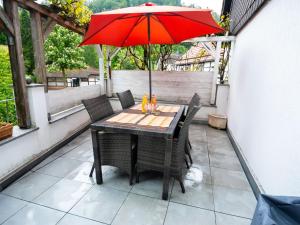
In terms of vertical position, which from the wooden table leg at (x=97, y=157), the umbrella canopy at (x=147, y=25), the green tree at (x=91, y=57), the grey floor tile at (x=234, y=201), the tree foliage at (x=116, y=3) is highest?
the tree foliage at (x=116, y=3)

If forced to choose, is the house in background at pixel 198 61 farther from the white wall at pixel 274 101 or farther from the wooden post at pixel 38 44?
the wooden post at pixel 38 44

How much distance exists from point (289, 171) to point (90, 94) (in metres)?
4.17

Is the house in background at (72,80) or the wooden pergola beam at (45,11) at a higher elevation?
the wooden pergola beam at (45,11)

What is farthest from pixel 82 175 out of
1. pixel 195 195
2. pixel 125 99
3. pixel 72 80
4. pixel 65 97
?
pixel 72 80

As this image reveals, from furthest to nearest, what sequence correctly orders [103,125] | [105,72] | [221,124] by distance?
1. [105,72]
2. [221,124]
3. [103,125]

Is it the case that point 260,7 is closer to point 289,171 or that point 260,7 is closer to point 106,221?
point 289,171

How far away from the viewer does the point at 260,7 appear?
2.60m

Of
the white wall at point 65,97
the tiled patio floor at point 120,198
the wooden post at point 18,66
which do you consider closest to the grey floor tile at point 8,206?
the tiled patio floor at point 120,198

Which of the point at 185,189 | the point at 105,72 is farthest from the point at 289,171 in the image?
the point at 105,72

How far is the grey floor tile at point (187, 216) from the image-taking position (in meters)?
1.74

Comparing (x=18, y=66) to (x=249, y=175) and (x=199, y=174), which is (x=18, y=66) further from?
(x=249, y=175)

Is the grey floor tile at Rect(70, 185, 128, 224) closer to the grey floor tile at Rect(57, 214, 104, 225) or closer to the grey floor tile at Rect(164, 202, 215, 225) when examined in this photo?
the grey floor tile at Rect(57, 214, 104, 225)

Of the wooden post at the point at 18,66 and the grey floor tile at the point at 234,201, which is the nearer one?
the grey floor tile at the point at 234,201

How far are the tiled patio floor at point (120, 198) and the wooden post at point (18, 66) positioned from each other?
2.57 feet
